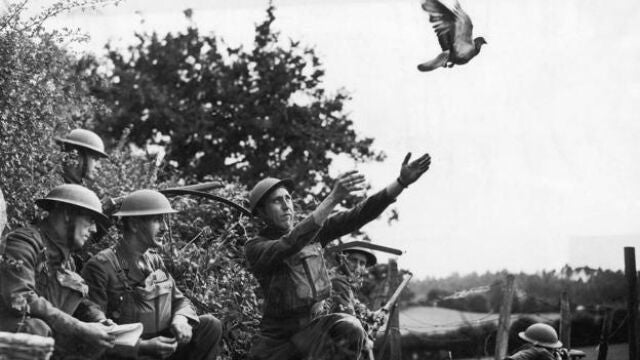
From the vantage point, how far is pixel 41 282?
6266mm

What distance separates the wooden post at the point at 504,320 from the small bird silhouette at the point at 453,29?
8.57 m

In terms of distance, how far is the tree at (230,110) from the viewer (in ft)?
73.7

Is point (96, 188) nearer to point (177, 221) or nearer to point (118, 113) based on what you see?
point (177, 221)

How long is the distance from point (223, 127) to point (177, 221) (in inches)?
438

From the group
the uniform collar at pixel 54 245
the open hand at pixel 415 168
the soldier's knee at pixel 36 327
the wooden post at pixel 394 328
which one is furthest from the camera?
the wooden post at pixel 394 328

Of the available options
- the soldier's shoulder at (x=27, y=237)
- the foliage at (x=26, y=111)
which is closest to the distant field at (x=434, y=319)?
the foliage at (x=26, y=111)

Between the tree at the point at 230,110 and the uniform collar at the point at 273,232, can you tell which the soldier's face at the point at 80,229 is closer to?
the uniform collar at the point at 273,232

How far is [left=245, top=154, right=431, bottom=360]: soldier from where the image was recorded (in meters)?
6.77

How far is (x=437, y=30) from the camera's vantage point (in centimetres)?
809

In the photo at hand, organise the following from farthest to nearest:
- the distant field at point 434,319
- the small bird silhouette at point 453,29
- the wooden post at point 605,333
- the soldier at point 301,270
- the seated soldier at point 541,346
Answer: the distant field at point 434,319
the wooden post at point 605,333
the seated soldier at point 541,346
the small bird silhouette at point 453,29
the soldier at point 301,270

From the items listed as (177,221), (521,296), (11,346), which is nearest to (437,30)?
(11,346)

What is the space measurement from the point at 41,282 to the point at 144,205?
0.94 meters

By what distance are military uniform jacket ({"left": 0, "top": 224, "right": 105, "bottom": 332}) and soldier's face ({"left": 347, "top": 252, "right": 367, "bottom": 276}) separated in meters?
3.94

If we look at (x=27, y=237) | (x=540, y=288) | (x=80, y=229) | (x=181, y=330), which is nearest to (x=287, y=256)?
(x=181, y=330)
